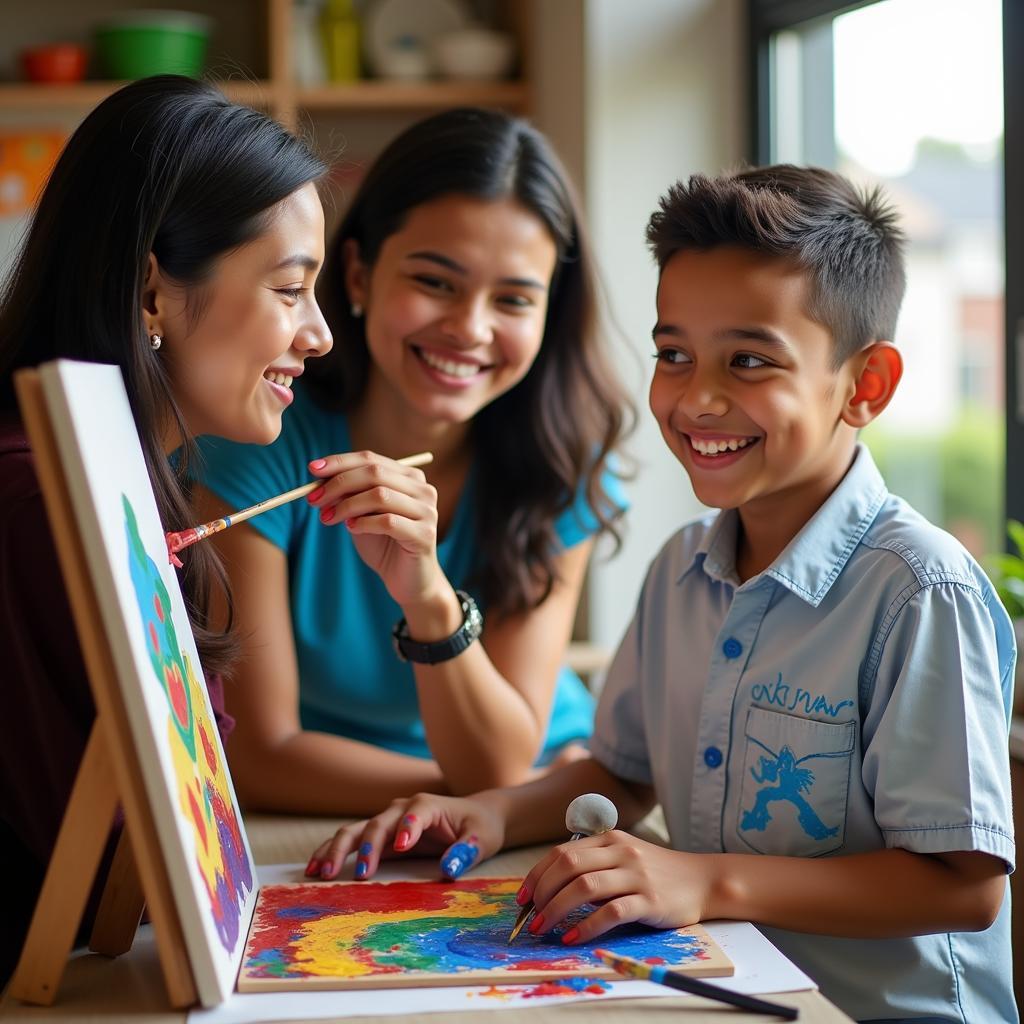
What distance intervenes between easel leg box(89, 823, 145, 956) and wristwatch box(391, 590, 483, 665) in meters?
0.54

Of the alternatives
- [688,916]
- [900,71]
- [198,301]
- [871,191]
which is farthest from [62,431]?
[900,71]

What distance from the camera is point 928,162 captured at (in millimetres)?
3180

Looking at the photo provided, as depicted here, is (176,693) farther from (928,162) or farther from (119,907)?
(928,162)

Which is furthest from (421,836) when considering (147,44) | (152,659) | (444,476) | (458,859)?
(147,44)

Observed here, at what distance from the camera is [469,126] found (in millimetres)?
1677

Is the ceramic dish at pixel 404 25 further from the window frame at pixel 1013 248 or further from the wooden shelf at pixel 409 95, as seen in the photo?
the window frame at pixel 1013 248

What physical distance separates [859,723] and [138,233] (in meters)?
0.71

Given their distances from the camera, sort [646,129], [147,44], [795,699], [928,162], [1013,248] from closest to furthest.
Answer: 1. [795,699]
2. [1013,248]
3. [646,129]
4. [147,44]
5. [928,162]

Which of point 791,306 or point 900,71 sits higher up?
point 900,71

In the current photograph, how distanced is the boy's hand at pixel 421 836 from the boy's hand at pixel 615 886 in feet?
0.55

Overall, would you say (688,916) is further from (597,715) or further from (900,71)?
(900,71)

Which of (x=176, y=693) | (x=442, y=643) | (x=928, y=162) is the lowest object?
(x=442, y=643)

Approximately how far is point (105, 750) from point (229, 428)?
417mm

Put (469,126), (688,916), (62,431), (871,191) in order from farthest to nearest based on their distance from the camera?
(469,126)
(871,191)
(688,916)
(62,431)
